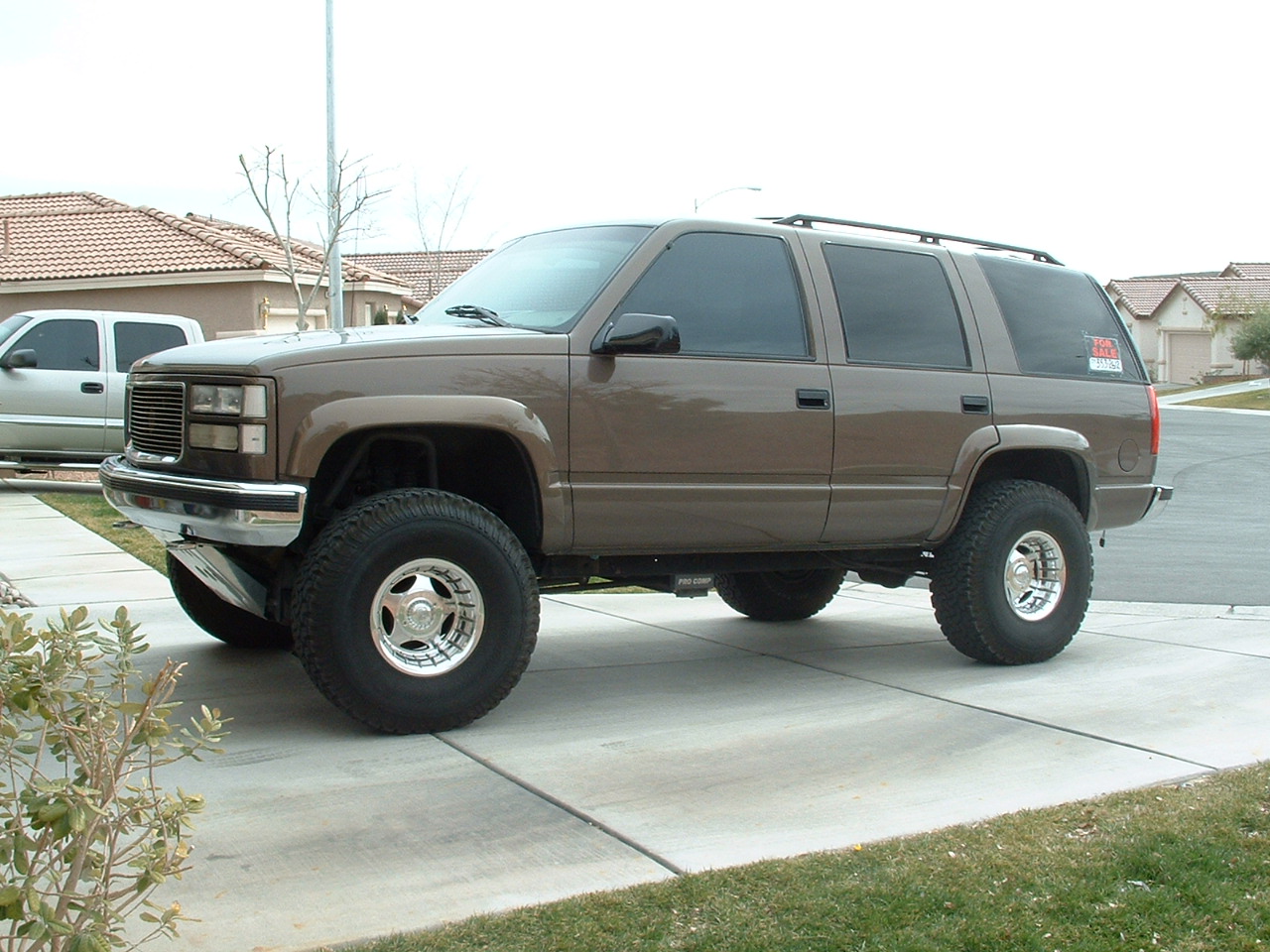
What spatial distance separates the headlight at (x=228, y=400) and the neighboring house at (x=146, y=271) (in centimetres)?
1931

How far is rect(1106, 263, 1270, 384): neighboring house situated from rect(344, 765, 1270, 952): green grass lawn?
69471mm

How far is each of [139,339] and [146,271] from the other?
1076 centimetres

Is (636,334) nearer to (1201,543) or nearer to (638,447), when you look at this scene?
(638,447)

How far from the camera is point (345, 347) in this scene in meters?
5.29

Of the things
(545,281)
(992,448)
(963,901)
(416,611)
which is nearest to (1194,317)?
(992,448)

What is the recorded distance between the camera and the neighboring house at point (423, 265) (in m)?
44.9

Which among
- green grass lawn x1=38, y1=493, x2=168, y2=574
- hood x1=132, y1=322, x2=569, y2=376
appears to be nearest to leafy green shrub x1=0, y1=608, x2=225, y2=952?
Result: hood x1=132, y1=322, x2=569, y2=376

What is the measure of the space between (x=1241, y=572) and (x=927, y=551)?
5.21 meters

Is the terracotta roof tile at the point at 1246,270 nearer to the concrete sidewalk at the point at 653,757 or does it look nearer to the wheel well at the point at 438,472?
the concrete sidewalk at the point at 653,757

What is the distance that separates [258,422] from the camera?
16.8 feet

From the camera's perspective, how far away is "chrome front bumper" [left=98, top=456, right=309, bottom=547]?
16.5 ft

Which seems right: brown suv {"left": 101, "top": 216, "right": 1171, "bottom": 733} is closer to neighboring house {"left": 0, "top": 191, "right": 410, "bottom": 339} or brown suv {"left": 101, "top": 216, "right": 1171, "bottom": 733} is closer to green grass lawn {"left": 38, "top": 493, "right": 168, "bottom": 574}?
green grass lawn {"left": 38, "top": 493, "right": 168, "bottom": 574}

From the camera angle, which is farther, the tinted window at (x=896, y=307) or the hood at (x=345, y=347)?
the tinted window at (x=896, y=307)

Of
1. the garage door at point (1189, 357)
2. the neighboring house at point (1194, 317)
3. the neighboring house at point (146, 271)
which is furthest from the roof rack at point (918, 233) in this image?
the garage door at point (1189, 357)
